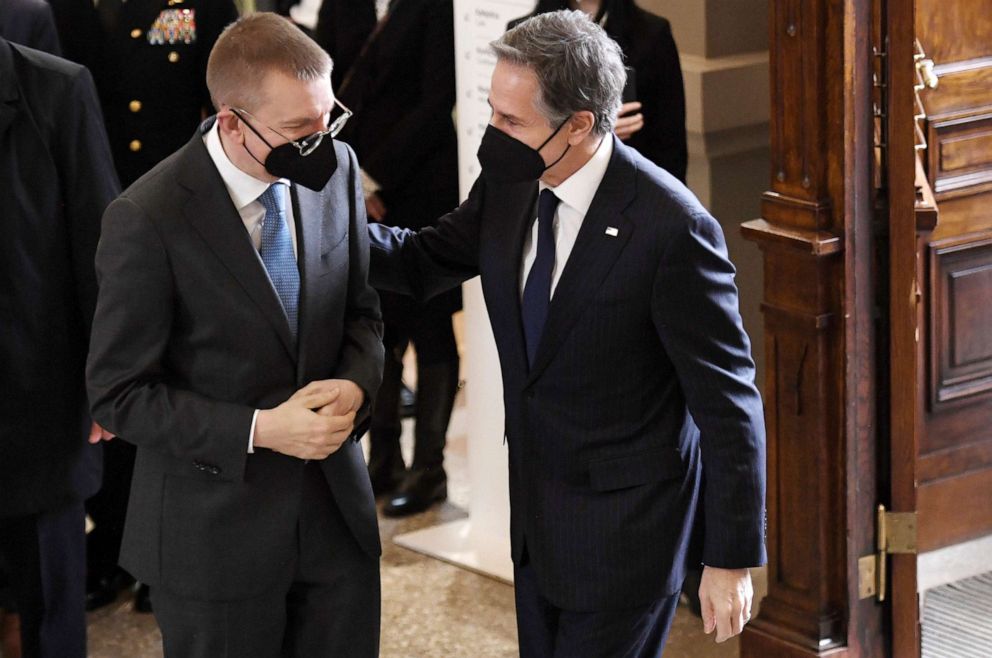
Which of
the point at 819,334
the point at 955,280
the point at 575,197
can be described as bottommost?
the point at 955,280

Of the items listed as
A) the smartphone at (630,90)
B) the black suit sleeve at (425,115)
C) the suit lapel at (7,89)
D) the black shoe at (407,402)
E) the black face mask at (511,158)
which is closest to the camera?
the black face mask at (511,158)

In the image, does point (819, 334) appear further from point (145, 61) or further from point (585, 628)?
point (145, 61)

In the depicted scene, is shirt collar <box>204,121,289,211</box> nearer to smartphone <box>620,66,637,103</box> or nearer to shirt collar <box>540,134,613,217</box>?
shirt collar <box>540,134,613,217</box>

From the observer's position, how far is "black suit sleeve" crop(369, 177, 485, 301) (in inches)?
104

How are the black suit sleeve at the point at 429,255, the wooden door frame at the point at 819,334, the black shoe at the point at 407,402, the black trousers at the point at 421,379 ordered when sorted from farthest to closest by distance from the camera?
the black shoe at the point at 407,402 → the black trousers at the point at 421,379 → the wooden door frame at the point at 819,334 → the black suit sleeve at the point at 429,255

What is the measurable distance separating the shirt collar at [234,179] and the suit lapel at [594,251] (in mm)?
489

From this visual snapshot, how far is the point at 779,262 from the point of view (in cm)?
324

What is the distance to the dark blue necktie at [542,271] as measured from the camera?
238 centimetres

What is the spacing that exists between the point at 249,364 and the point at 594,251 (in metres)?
0.55

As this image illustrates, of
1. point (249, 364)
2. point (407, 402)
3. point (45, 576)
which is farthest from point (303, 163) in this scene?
point (407, 402)

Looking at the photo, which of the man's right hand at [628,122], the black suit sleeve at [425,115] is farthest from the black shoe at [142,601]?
the man's right hand at [628,122]

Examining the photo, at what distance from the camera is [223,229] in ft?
7.47

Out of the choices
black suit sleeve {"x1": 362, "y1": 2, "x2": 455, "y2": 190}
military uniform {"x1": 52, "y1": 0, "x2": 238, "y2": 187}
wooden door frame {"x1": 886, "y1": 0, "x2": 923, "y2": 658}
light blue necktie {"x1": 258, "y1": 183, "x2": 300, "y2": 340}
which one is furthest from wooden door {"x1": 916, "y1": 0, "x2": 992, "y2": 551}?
light blue necktie {"x1": 258, "y1": 183, "x2": 300, "y2": 340}

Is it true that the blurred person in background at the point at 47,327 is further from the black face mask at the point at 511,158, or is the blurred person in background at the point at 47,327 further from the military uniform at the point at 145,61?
the black face mask at the point at 511,158
